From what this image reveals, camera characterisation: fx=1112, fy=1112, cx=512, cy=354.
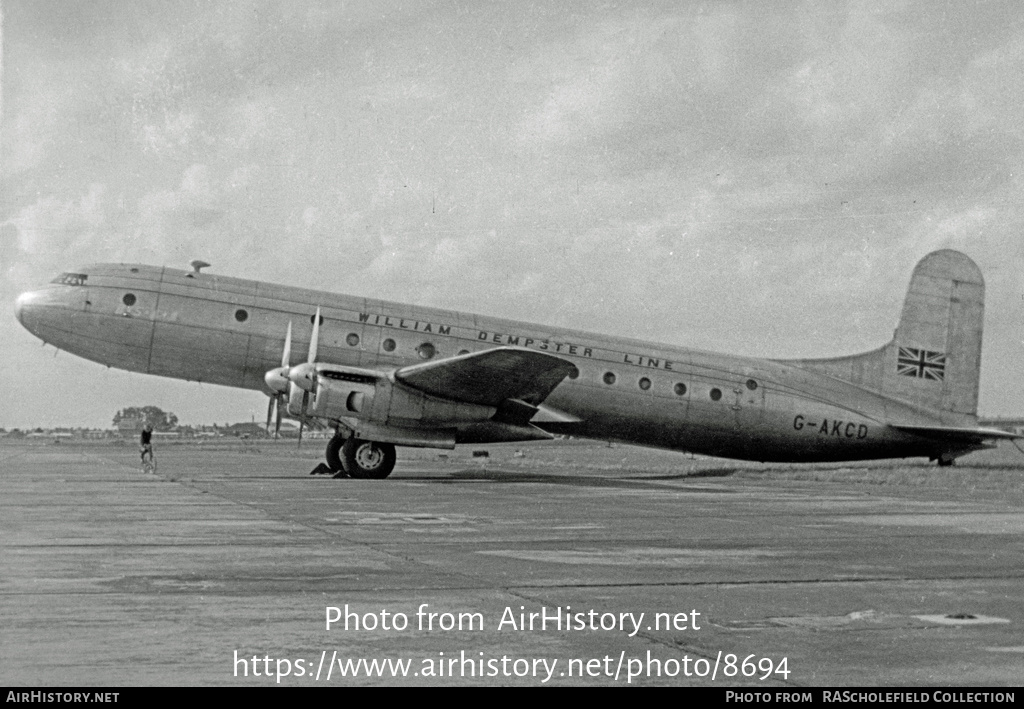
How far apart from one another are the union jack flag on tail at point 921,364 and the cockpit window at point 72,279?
20.5 meters

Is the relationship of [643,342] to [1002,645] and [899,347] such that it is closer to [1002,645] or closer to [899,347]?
[899,347]

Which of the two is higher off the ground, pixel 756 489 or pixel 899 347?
pixel 899 347

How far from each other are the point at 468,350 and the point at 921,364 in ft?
40.9

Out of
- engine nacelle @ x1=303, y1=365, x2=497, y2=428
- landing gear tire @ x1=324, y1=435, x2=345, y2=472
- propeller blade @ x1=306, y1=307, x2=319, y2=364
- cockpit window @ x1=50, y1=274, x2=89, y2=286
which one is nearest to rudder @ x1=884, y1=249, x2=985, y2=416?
engine nacelle @ x1=303, y1=365, x2=497, y2=428

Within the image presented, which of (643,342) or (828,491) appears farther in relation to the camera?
Result: (643,342)

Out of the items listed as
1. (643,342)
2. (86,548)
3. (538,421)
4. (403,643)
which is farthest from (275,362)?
(403,643)

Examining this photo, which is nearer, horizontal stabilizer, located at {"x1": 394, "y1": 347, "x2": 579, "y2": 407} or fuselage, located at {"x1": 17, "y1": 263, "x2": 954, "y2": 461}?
horizontal stabilizer, located at {"x1": 394, "y1": 347, "x2": 579, "y2": 407}

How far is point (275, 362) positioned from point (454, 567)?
54.7 ft

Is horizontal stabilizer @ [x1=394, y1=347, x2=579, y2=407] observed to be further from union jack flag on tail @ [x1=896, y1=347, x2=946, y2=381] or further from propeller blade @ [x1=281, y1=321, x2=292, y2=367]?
union jack flag on tail @ [x1=896, y1=347, x2=946, y2=381]

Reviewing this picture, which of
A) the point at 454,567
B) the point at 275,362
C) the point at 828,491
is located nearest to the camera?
the point at 454,567

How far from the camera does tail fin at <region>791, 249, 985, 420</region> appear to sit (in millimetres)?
29375

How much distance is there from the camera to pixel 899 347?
1167 inches

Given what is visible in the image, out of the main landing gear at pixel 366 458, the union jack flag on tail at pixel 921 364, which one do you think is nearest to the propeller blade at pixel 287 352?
the main landing gear at pixel 366 458

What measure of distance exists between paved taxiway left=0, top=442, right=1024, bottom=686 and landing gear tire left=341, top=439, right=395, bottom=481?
6.98m
